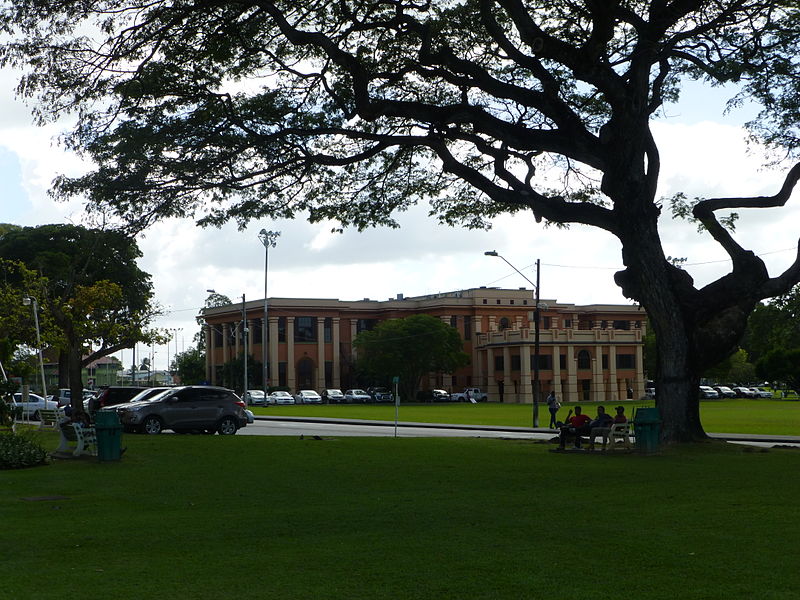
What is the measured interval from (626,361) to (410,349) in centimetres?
2566

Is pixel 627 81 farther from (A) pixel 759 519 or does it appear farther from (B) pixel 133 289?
(B) pixel 133 289

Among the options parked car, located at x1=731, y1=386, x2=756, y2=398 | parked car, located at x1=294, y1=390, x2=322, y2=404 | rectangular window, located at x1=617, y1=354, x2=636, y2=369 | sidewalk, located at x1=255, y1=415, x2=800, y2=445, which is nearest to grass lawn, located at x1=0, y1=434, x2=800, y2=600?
sidewalk, located at x1=255, y1=415, x2=800, y2=445

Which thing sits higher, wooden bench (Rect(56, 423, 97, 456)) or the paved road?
wooden bench (Rect(56, 423, 97, 456))

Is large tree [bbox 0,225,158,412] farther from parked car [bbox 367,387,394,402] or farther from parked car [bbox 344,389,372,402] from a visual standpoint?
parked car [bbox 367,387,394,402]

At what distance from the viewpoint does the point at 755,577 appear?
7.96 meters

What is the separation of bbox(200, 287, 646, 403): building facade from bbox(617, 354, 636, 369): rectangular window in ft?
0.36

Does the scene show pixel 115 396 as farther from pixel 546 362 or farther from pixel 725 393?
pixel 725 393

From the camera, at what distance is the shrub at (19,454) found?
1909cm

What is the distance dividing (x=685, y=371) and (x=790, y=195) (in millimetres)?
4703

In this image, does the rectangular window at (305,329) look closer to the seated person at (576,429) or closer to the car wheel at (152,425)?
the car wheel at (152,425)

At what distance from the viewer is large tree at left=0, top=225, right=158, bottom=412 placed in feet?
85.4

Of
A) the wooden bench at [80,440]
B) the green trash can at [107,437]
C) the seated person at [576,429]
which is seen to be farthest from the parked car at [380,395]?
the green trash can at [107,437]

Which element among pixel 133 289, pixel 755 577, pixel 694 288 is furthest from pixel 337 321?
pixel 755 577

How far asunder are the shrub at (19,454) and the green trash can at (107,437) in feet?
3.60
